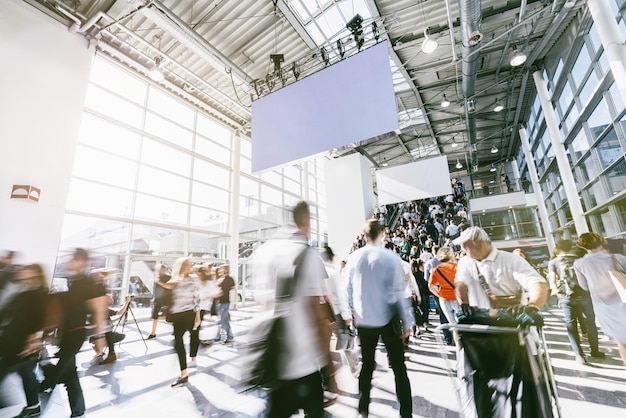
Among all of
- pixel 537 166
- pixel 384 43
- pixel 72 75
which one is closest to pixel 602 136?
pixel 384 43

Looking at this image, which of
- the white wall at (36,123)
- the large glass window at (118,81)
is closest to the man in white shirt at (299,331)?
the white wall at (36,123)

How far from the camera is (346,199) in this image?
13.5m

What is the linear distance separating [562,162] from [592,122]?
1.73 meters

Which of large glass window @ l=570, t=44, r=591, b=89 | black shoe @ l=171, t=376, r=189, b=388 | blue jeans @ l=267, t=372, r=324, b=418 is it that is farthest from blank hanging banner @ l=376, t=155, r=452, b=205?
blue jeans @ l=267, t=372, r=324, b=418

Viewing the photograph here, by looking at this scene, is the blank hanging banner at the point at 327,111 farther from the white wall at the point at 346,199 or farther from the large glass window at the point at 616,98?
the white wall at the point at 346,199

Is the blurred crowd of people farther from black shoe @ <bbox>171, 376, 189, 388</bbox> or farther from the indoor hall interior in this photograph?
the indoor hall interior

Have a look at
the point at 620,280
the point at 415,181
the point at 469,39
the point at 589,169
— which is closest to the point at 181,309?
the point at 620,280

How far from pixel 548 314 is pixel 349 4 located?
886cm

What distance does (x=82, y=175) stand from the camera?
7.20 metres

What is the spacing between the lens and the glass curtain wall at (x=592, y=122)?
616cm

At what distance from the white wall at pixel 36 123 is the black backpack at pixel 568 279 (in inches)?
332

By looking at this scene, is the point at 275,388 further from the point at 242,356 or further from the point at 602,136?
the point at 602,136

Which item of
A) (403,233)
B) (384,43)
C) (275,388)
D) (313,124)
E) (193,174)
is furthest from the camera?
(403,233)

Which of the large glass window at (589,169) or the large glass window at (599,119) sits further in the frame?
the large glass window at (589,169)
